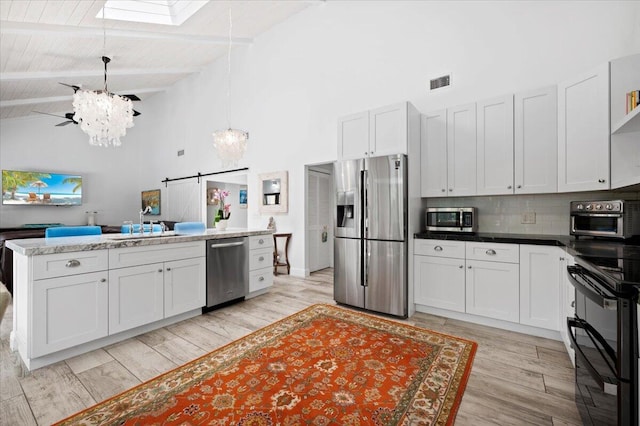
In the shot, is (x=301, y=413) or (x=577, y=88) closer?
(x=301, y=413)

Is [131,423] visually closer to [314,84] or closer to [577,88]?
[577,88]

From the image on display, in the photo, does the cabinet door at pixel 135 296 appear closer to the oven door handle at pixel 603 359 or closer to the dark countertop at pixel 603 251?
the dark countertop at pixel 603 251

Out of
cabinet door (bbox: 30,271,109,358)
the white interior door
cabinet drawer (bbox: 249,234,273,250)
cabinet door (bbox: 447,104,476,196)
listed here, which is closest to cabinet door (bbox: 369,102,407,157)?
cabinet door (bbox: 447,104,476,196)

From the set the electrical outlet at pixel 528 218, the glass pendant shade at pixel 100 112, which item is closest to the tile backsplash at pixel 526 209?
the electrical outlet at pixel 528 218

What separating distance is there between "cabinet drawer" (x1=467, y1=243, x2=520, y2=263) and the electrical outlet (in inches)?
28.8

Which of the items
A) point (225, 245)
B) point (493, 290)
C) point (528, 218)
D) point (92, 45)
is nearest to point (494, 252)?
point (493, 290)

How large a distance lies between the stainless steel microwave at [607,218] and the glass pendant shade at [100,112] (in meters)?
5.57

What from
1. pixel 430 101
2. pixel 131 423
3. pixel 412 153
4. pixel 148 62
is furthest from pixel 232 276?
pixel 148 62

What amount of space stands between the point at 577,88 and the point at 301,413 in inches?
141

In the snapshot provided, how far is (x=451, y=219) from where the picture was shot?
132 inches

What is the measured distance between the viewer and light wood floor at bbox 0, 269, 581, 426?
1707 millimetres

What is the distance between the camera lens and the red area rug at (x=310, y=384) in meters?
1.65

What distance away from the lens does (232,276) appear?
143 inches

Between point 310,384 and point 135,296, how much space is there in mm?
1870
